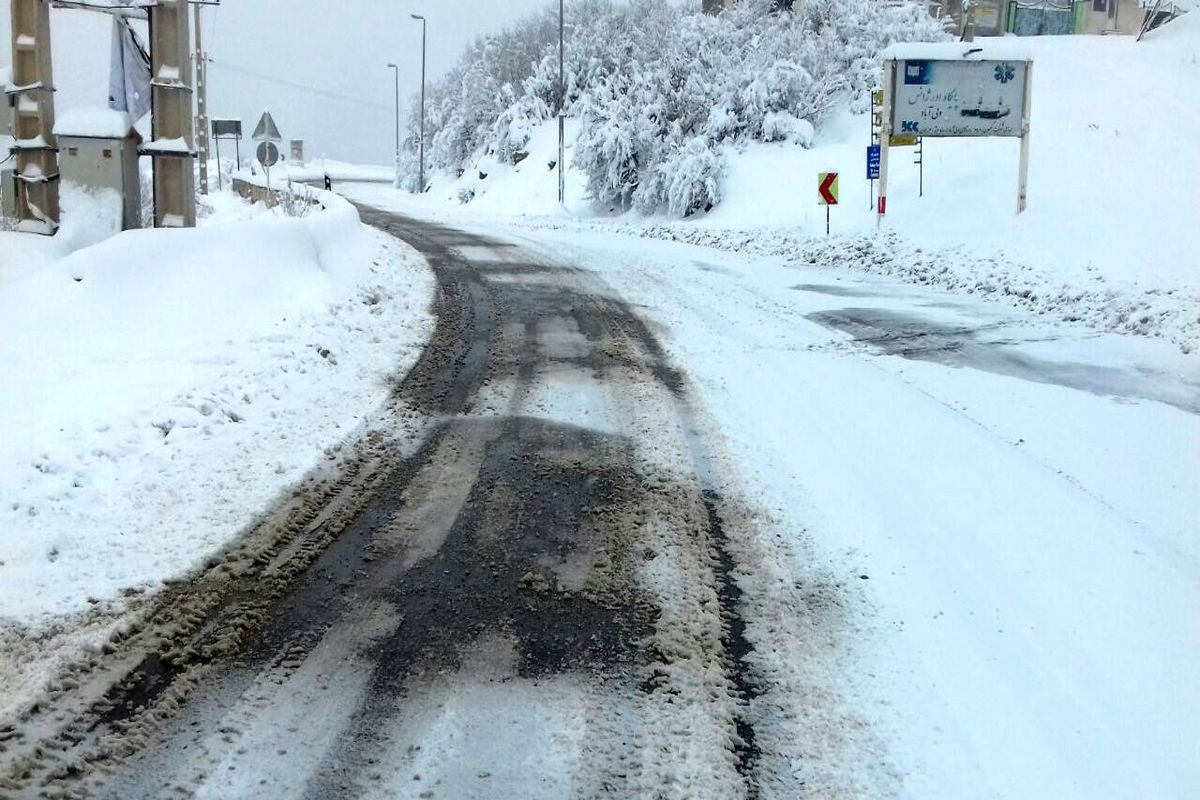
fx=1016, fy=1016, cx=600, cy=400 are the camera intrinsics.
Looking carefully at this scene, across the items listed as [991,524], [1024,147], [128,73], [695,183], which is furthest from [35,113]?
[695,183]

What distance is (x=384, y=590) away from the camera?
478 centimetres

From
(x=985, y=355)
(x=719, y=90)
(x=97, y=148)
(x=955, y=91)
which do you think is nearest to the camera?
(x=985, y=355)

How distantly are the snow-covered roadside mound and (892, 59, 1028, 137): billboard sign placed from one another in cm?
1056

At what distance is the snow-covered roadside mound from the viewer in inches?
199

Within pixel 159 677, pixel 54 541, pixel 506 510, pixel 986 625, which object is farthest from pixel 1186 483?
pixel 54 541

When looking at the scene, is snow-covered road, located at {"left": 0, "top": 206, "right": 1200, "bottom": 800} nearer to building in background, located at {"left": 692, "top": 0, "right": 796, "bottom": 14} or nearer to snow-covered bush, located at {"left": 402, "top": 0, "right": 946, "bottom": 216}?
snow-covered bush, located at {"left": 402, "top": 0, "right": 946, "bottom": 216}

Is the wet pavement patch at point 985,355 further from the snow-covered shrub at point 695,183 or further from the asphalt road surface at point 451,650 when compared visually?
the snow-covered shrub at point 695,183

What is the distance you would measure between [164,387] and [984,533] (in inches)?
219

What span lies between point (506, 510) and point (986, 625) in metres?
2.66

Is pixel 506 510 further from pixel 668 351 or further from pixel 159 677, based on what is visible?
pixel 668 351

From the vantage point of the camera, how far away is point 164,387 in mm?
7293

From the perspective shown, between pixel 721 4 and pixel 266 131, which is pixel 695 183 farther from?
pixel 721 4

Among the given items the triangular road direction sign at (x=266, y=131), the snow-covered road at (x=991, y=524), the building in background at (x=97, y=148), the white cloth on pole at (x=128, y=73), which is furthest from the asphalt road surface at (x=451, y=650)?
the triangular road direction sign at (x=266, y=131)

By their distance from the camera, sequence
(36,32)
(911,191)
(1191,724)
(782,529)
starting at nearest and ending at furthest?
(1191,724) < (782,529) < (36,32) < (911,191)
